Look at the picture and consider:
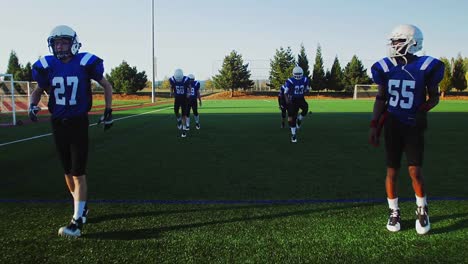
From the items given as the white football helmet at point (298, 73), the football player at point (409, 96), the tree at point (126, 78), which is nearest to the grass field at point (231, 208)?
the football player at point (409, 96)

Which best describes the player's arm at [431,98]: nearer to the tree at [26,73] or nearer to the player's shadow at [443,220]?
the player's shadow at [443,220]

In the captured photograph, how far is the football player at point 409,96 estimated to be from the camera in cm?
383

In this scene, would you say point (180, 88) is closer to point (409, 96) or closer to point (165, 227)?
point (165, 227)

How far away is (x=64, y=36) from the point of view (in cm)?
392

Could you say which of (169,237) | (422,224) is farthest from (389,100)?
(169,237)

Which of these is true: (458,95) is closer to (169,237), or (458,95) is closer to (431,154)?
(431,154)

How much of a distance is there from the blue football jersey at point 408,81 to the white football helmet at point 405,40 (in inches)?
4.6

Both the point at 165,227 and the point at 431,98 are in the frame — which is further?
the point at 165,227

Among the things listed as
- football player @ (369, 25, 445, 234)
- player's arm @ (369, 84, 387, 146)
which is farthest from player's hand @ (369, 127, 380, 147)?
football player @ (369, 25, 445, 234)

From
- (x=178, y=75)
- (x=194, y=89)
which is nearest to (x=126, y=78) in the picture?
(x=194, y=89)

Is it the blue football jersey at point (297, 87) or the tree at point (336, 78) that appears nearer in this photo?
the blue football jersey at point (297, 87)

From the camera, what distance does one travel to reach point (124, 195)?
17.5ft

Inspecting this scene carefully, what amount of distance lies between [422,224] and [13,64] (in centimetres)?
6435

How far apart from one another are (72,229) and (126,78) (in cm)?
5586
